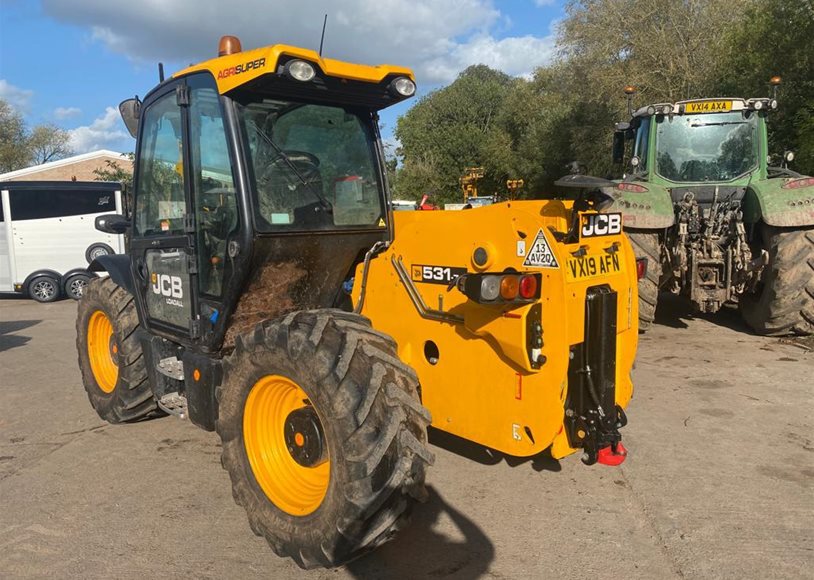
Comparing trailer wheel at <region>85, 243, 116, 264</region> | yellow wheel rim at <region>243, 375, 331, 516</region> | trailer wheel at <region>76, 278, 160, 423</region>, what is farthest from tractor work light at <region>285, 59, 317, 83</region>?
trailer wheel at <region>85, 243, 116, 264</region>

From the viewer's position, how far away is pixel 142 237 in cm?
421

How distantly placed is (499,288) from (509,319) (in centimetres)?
23

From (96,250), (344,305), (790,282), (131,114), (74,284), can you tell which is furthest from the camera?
Result: (74,284)

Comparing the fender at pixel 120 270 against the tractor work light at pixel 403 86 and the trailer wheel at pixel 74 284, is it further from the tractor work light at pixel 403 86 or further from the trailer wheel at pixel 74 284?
the trailer wheel at pixel 74 284

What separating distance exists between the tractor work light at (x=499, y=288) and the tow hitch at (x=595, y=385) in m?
0.45

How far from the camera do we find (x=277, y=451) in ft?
10.7

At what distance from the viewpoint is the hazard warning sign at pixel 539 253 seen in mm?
2926

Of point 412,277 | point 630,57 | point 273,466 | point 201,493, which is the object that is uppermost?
point 630,57

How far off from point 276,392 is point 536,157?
2691 centimetres

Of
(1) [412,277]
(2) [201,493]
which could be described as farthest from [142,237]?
(1) [412,277]

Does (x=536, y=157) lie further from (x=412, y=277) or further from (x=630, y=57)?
(x=412, y=277)

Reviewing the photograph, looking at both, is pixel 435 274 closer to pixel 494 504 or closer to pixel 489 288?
pixel 489 288

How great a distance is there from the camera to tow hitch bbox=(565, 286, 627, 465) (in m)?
3.12

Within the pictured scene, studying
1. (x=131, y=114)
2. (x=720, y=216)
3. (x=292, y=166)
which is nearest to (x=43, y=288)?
(x=131, y=114)
